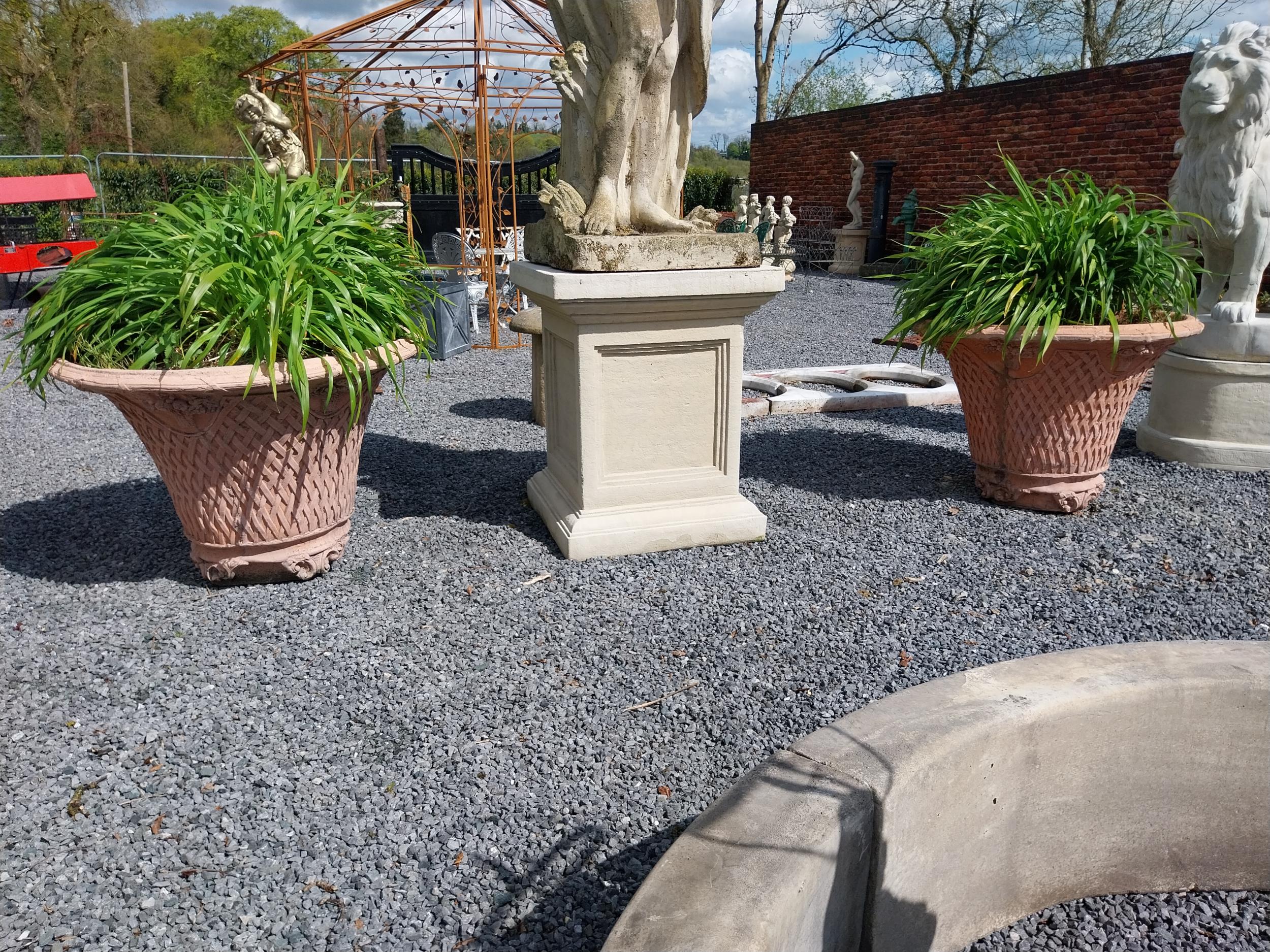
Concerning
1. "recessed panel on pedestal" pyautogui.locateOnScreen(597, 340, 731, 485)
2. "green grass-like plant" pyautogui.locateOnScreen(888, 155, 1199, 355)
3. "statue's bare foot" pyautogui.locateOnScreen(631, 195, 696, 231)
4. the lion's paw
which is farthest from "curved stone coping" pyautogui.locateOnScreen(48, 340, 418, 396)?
the lion's paw

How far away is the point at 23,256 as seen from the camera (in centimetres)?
988

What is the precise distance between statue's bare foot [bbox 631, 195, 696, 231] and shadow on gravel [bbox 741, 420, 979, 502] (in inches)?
51.5

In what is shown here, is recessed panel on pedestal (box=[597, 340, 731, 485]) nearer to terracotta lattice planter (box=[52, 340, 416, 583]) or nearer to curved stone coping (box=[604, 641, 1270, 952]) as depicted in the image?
terracotta lattice planter (box=[52, 340, 416, 583])

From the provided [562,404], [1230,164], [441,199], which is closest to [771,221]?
[441,199]

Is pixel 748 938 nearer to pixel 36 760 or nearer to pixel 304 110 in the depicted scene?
pixel 36 760

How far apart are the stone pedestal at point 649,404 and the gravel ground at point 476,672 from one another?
15 cm

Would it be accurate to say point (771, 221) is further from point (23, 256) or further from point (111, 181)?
point (111, 181)

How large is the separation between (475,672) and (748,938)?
1.44m

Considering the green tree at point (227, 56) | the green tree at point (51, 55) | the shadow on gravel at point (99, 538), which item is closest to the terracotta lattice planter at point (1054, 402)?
the shadow on gravel at point (99, 538)

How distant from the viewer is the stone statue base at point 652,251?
2861 mm

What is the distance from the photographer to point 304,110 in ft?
25.2

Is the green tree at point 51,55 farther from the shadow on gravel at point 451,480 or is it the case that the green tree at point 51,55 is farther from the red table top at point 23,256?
the shadow on gravel at point 451,480

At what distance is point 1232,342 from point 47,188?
1272 cm

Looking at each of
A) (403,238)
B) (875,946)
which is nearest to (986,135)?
(403,238)
